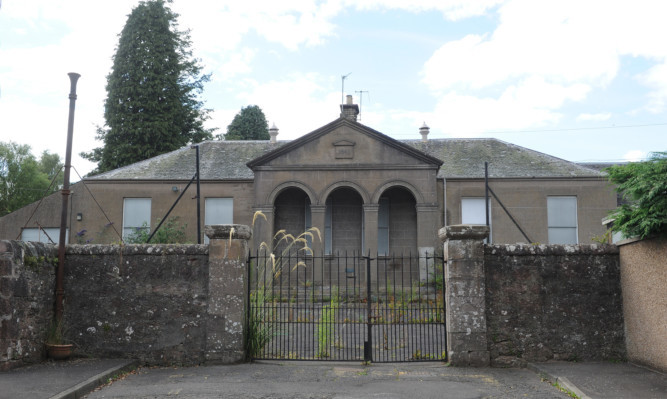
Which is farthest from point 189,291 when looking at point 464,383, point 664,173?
point 664,173

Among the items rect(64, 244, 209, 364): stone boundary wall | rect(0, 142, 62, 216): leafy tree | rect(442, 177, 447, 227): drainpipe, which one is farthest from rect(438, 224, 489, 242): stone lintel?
rect(0, 142, 62, 216): leafy tree

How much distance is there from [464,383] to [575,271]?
8.97 feet

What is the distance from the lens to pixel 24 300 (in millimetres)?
8242

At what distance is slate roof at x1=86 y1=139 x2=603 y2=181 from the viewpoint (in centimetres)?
2283

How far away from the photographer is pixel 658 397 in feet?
22.0

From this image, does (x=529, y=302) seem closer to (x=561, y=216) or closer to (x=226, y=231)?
(x=226, y=231)

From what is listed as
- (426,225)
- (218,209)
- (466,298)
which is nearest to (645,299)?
(466,298)

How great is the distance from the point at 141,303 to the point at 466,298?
→ 5.09m

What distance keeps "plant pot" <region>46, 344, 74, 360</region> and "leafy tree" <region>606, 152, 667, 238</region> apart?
8468mm

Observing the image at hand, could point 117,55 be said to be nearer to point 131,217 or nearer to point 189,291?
point 131,217

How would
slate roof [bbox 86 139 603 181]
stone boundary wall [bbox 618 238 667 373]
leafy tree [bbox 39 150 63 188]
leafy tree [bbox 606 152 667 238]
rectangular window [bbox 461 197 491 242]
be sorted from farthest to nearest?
leafy tree [bbox 39 150 63 188] → slate roof [bbox 86 139 603 181] → rectangular window [bbox 461 197 491 242] → stone boundary wall [bbox 618 238 667 373] → leafy tree [bbox 606 152 667 238]

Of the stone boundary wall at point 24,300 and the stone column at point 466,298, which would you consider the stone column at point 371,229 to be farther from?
the stone boundary wall at point 24,300

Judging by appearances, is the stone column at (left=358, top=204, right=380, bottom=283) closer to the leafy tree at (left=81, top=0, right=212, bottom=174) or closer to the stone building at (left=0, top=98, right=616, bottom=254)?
A: the stone building at (left=0, top=98, right=616, bottom=254)

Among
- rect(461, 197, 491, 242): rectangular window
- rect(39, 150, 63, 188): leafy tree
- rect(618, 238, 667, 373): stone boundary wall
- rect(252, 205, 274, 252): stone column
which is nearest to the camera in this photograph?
rect(618, 238, 667, 373): stone boundary wall
